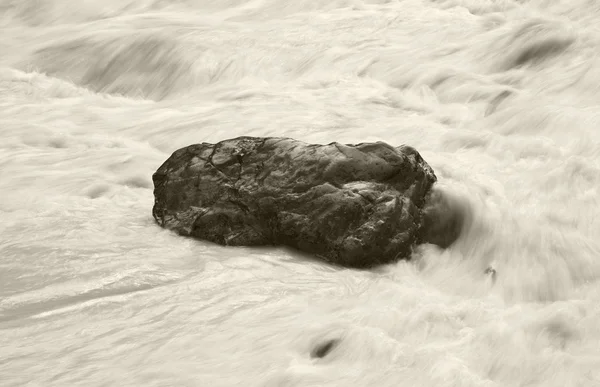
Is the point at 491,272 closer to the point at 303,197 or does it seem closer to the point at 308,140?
the point at 303,197

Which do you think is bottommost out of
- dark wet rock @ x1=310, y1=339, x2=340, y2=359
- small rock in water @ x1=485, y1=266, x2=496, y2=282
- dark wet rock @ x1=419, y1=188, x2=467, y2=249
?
small rock in water @ x1=485, y1=266, x2=496, y2=282

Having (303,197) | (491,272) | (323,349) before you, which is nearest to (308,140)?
(303,197)

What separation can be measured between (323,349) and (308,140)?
2.34m

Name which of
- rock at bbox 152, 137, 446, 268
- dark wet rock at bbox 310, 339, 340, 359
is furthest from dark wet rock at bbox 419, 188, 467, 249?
dark wet rock at bbox 310, 339, 340, 359

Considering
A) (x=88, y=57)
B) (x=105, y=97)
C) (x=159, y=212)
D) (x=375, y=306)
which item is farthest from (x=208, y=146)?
(x=88, y=57)

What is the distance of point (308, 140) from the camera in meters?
5.54

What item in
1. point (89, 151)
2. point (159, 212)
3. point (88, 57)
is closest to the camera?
point (159, 212)

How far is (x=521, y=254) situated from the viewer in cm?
411

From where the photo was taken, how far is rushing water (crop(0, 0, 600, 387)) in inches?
131

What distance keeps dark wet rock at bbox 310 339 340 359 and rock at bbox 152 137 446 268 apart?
0.66 meters

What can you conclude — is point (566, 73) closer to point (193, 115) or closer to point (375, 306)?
point (193, 115)

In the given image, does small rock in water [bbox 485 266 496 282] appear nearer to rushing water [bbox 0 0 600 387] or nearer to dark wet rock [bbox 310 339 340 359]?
rushing water [bbox 0 0 600 387]

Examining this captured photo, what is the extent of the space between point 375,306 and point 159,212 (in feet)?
4.35

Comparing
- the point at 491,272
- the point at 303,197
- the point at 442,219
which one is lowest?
the point at 491,272
